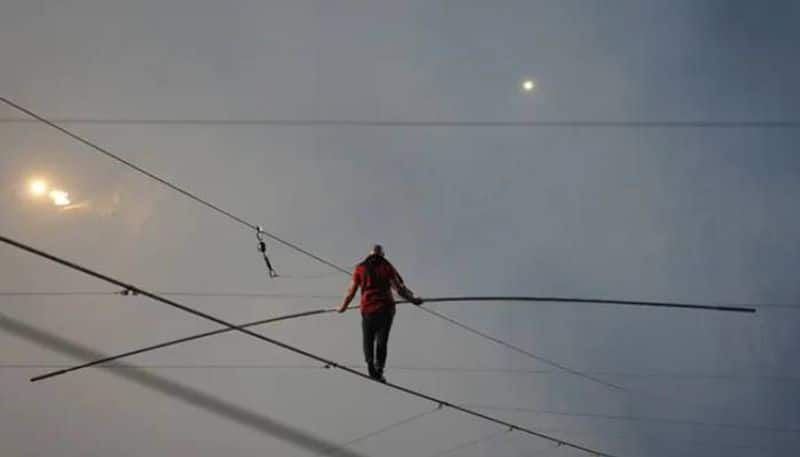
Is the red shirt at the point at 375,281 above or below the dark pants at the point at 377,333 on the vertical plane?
above

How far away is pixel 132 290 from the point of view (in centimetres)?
562

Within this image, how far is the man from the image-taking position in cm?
867

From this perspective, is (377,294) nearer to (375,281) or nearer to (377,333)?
(375,281)

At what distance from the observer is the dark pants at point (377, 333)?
346 inches

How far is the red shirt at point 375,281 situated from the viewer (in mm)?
8680

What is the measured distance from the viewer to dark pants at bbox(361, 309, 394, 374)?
879 cm

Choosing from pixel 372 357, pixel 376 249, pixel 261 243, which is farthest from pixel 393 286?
pixel 261 243

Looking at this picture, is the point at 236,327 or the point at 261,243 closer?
the point at 236,327

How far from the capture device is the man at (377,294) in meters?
8.67

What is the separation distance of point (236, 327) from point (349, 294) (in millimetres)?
2960

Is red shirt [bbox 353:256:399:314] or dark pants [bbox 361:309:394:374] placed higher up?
red shirt [bbox 353:256:399:314]

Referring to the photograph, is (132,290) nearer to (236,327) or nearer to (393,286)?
(236,327)

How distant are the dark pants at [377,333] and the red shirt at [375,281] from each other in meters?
0.10

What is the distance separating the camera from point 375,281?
28.6ft
